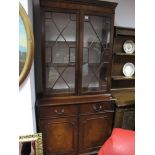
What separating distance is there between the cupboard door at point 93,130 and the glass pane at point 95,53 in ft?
1.20

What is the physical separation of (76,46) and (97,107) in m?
0.80

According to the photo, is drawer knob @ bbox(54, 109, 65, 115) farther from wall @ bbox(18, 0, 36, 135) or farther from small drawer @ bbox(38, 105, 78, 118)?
wall @ bbox(18, 0, 36, 135)

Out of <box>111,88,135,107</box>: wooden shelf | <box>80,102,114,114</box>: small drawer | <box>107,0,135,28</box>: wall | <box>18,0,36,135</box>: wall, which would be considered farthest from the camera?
<box>107,0,135,28</box>: wall

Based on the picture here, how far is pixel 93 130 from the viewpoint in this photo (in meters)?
2.07

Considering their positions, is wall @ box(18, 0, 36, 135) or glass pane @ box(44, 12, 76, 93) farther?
glass pane @ box(44, 12, 76, 93)

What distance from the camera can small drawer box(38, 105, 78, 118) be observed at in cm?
182

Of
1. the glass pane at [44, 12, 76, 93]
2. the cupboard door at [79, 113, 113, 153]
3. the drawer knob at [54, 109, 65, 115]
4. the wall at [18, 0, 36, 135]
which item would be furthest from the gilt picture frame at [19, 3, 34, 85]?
the cupboard door at [79, 113, 113, 153]

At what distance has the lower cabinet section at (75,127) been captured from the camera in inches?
73.3

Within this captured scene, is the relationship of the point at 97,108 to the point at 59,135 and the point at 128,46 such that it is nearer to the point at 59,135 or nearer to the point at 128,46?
the point at 59,135

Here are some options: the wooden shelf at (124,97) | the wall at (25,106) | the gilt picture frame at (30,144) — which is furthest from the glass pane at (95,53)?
the gilt picture frame at (30,144)
